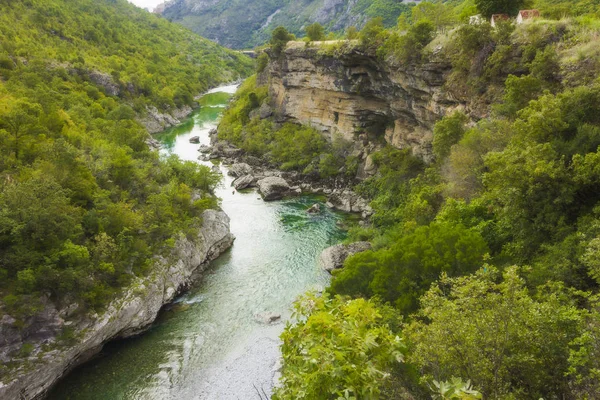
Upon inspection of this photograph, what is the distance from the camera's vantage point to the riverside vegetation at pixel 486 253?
6.97 metres

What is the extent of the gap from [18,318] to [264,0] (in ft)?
700

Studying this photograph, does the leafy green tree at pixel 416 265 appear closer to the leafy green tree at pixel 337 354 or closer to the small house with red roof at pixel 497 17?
the leafy green tree at pixel 337 354

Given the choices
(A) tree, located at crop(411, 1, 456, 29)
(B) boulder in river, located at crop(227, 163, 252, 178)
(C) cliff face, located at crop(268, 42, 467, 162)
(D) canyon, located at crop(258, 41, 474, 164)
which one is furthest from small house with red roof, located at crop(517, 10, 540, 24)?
(B) boulder in river, located at crop(227, 163, 252, 178)

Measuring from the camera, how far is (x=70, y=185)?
2331 centimetres

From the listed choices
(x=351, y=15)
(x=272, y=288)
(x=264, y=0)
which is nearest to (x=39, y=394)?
(x=272, y=288)

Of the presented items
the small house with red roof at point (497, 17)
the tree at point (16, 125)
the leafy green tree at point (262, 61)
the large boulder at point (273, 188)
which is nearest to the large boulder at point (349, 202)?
the large boulder at point (273, 188)

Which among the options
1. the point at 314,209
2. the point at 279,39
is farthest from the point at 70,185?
the point at 279,39

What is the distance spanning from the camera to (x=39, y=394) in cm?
1697

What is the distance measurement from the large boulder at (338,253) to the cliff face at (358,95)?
12367mm

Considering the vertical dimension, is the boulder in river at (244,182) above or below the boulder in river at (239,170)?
below

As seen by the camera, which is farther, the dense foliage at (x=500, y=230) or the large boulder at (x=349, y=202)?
the large boulder at (x=349, y=202)

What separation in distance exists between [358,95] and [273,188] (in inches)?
595

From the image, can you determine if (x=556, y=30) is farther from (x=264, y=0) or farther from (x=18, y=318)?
(x=264, y=0)

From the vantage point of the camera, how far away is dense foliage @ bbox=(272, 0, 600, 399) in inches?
304
